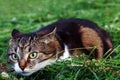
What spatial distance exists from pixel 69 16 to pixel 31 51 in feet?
10.9

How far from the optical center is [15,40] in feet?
20.2

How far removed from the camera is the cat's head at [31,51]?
5.84 meters

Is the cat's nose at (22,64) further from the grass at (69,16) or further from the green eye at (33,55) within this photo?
the grass at (69,16)

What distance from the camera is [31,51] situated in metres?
5.95

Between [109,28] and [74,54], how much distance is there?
1.51 m

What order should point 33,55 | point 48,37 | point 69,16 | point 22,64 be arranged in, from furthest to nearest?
point 69,16 < point 48,37 < point 33,55 < point 22,64

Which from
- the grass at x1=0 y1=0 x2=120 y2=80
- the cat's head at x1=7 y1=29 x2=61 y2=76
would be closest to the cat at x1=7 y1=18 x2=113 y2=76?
the cat's head at x1=7 y1=29 x2=61 y2=76

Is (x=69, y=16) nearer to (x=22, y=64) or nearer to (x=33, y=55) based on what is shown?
(x=33, y=55)

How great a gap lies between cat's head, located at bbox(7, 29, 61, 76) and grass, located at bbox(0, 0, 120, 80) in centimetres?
14

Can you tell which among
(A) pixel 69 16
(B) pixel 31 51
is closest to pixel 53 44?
(B) pixel 31 51

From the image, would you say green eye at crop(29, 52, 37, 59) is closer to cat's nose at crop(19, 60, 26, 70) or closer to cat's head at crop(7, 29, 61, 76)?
cat's head at crop(7, 29, 61, 76)

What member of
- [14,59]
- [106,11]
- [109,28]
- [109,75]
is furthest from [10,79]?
[106,11]

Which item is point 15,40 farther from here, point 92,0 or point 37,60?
point 92,0

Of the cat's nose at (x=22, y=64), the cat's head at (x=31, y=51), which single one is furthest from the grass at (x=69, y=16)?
the cat's nose at (x=22, y=64)
